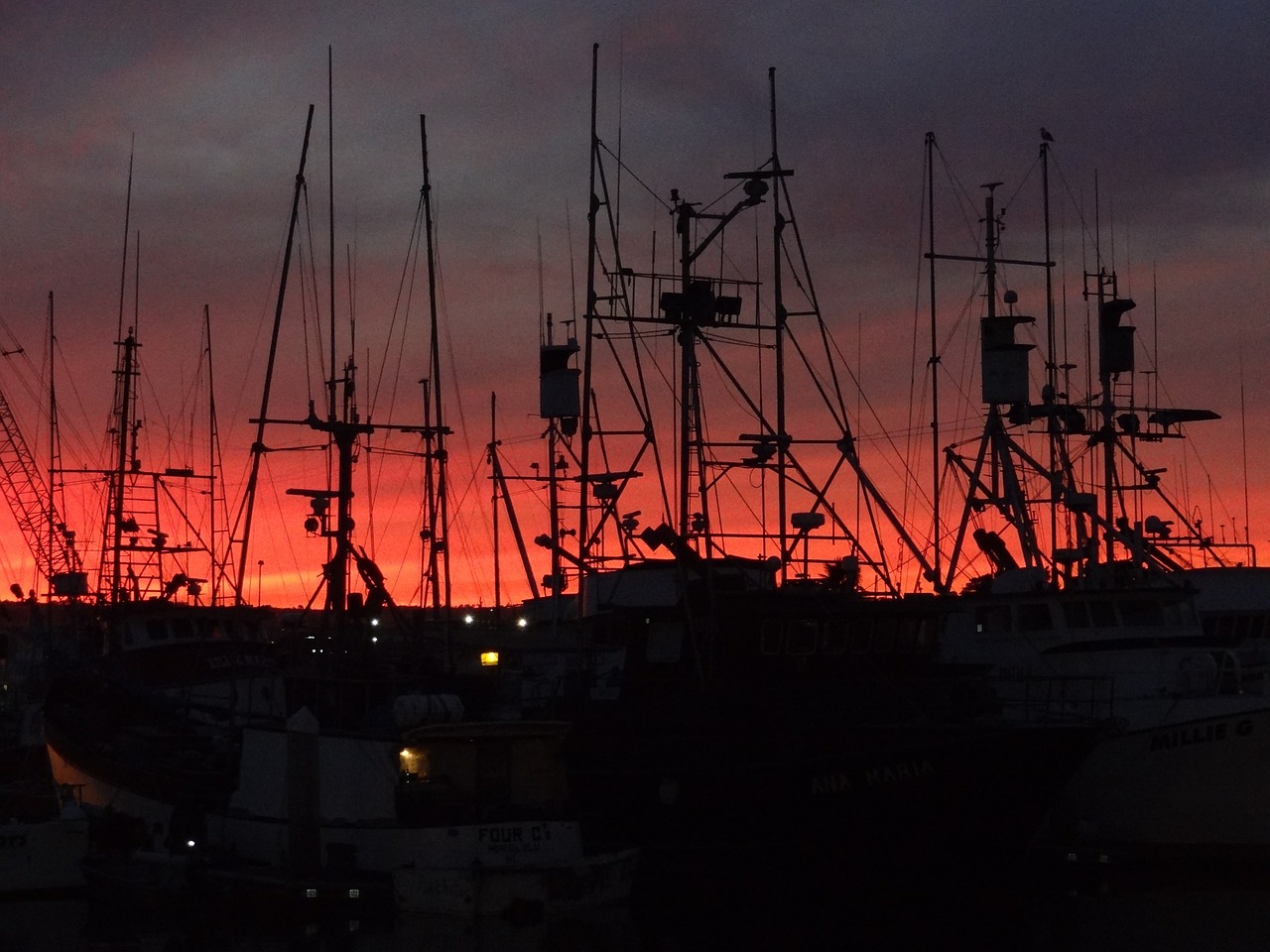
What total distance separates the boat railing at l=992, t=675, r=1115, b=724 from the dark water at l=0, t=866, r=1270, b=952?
10.8ft

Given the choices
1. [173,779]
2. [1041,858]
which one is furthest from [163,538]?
[1041,858]

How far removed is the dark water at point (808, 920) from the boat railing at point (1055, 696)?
3.30 metres

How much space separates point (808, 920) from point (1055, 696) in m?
10.1

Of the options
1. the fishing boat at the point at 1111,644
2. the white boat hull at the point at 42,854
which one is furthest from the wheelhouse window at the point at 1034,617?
the white boat hull at the point at 42,854

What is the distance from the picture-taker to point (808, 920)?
104ft

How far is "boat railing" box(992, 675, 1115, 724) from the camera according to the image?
36.0m

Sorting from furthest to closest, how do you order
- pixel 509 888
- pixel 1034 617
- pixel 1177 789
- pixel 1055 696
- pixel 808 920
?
pixel 1034 617, pixel 1055 696, pixel 1177 789, pixel 808 920, pixel 509 888

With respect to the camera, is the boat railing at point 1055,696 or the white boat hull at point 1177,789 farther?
the boat railing at point 1055,696

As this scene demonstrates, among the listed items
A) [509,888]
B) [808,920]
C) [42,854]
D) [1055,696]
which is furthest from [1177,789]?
[42,854]

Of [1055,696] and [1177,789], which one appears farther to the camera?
[1055,696]

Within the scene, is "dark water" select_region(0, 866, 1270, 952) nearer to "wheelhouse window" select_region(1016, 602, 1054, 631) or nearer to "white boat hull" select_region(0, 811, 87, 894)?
"white boat hull" select_region(0, 811, 87, 894)

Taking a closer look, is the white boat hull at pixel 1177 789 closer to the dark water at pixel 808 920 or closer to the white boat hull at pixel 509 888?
the dark water at pixel 808 920

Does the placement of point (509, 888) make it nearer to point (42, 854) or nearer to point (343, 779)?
point (343, 779)

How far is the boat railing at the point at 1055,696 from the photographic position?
1417 inches
